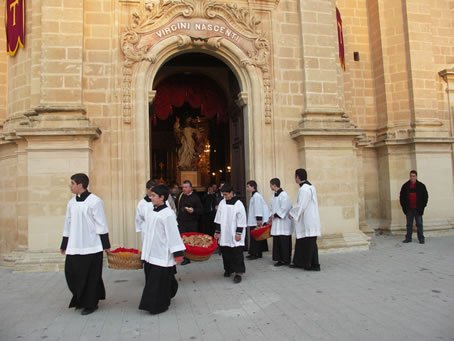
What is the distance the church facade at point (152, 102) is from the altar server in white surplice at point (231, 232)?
8.25 ft

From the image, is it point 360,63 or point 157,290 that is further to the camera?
point 360,63

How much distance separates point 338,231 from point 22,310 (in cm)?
687

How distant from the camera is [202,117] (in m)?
16.0

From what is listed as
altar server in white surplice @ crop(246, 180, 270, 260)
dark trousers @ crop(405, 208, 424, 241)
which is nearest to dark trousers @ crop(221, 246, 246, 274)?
altar server in white surplice @ crop(246, 180, 270, 260)

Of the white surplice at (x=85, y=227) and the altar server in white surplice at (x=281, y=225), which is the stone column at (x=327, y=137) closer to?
the altar server in white surplice at (x=281, y=225)

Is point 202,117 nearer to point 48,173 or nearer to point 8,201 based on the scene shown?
point 8,201

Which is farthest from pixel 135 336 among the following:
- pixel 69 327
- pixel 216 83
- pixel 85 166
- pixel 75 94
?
pixel 216 83

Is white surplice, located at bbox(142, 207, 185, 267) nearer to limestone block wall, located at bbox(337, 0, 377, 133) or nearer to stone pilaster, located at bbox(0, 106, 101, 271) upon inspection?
stone pilaster, located at bbox(0, 106, 101, 271)

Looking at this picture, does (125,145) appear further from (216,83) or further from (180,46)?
(216,83)

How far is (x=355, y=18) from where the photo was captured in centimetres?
1340

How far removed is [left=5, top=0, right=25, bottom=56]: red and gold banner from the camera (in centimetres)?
930

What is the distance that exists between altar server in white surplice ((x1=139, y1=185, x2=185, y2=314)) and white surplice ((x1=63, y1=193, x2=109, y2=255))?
682 millimetres

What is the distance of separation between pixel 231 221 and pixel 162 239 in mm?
1985

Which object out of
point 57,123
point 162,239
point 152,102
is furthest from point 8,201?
point 162,239
